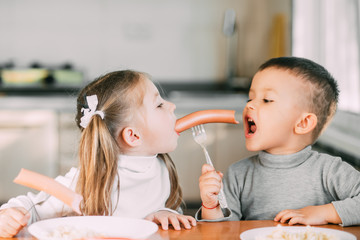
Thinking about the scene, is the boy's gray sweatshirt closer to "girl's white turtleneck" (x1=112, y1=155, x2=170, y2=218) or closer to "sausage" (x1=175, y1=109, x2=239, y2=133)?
"girl's white turtleneck" (x1=112, y1=155, x2=170, y2=218)

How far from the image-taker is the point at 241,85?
12.0 feet

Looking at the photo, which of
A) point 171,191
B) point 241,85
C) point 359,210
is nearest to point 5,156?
point 241,85

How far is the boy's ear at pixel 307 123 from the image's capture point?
1.22 meters

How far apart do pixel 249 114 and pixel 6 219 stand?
644 millimetres

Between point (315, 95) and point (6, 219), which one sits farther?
point (315, 95)

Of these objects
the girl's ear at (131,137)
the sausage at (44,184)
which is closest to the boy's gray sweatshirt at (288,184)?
the girl's ear at (131,137)

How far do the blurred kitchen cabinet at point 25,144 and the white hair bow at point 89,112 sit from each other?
80.6 inches

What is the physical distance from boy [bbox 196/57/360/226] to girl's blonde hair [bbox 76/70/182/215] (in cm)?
26

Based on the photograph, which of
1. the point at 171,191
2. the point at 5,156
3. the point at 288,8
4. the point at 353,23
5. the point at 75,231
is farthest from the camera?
Answer: the point at 288,8

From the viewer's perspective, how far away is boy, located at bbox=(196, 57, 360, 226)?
121cm

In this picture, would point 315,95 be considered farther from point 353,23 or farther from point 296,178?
point 353,23

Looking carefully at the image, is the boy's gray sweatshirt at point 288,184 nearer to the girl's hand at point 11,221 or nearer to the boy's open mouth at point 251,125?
the boy's open mouth at point 251,125

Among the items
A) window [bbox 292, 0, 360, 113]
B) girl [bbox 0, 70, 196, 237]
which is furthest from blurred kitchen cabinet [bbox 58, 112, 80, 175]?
girl [bbox 0, 70, 196, 237]

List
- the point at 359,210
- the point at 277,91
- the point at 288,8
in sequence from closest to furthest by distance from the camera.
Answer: the point at 359,210
the point at 277,91
the point at 288,8
